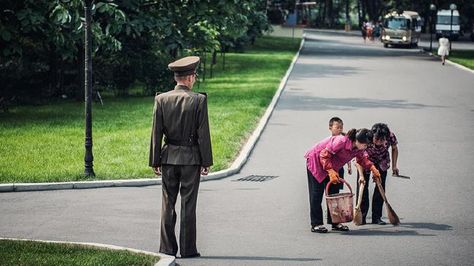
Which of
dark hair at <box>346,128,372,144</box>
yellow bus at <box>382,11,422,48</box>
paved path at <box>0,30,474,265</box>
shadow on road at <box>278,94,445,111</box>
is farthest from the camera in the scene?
yellow bus at <box>382,11,422,48</box>

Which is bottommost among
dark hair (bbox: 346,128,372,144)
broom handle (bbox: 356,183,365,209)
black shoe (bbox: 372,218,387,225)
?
black shoe (bbox: 372,218,387,225)

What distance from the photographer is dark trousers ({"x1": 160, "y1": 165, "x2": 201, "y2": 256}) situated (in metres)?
9.47

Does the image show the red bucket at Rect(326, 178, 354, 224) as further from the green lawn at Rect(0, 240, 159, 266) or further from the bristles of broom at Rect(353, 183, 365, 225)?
the green lawn at Rect(0, 240, 159, 266)

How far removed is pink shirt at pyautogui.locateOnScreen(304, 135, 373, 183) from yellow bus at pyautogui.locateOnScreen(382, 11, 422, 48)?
192ft

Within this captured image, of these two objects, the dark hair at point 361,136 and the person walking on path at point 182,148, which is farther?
the dark hair at point 361,136

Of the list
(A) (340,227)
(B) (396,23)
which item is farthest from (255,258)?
(B) (396,23)

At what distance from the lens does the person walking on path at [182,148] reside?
942cm

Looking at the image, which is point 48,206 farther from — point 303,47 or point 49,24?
point 303,47

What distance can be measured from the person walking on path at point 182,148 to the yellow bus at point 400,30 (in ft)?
198

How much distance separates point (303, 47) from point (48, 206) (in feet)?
185

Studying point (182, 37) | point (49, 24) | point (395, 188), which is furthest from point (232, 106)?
point (395, 188)

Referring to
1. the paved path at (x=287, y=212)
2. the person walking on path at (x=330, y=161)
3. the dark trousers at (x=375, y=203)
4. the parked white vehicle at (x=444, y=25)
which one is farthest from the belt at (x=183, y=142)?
the parked white vehicle at (x=444, y=25)

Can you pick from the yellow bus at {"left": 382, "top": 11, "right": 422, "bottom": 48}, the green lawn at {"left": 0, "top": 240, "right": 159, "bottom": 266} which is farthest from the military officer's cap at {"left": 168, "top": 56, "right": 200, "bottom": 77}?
the yellow bus at {"left": 382, "top": 11, "right": 422, "bottom": 48}

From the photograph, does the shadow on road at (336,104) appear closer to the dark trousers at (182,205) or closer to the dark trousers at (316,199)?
the dark trousers at (316,199)
